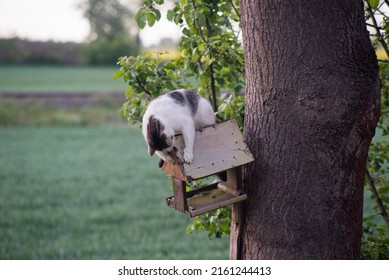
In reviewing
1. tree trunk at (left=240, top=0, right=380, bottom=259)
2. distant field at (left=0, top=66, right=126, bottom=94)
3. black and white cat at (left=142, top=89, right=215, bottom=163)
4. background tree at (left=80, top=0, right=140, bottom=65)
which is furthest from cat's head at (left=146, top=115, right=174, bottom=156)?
background tree at (left=80, top=0, right=140, bottom=65)

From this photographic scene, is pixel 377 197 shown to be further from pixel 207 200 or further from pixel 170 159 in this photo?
pixel 170 159

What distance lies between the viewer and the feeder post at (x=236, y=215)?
2.68 metres

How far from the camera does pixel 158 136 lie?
2.63m

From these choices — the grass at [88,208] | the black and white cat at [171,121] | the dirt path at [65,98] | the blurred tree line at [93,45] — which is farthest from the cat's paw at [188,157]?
the blurred tree line at [93,45]

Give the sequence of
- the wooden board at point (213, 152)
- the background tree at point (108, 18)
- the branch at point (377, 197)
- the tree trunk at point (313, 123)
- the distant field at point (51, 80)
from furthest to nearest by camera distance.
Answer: the background tree at point (108, 18) → the distant field at point (51, 80) → the branch at point (377, 197) → the wooden board at point (213, 152) → the tree trunk at point (313, 123)

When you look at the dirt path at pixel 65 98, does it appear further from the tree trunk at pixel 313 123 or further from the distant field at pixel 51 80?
the tree trunk at pixel 313 123

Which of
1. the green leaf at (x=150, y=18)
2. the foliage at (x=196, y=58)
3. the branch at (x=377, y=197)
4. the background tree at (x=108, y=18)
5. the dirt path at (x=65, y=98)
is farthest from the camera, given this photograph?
the background tree at (x=108, y=18)

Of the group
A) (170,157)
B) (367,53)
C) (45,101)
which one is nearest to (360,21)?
(367,53)

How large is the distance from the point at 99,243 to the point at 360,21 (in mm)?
4877

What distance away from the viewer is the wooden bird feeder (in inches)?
102

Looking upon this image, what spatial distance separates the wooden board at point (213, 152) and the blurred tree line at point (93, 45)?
20.8m

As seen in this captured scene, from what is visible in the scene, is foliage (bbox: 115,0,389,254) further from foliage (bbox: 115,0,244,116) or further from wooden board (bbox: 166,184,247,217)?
wooden board (bbox: 166,184,247,217)

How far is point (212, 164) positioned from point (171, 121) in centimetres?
37

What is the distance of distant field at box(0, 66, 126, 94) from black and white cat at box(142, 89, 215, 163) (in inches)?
844
